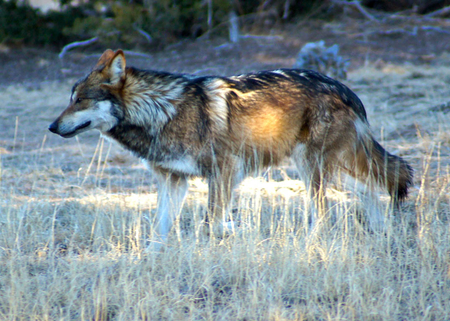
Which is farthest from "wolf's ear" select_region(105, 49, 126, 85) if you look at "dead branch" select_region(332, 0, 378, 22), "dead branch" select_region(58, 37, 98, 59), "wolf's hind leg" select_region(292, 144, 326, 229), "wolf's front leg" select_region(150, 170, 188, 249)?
"dead branch" select_region(332, 0, 378, 22)

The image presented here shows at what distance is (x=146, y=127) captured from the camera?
14.9 feet

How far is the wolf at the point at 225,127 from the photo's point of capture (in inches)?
175

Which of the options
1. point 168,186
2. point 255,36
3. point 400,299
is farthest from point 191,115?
point 255,36

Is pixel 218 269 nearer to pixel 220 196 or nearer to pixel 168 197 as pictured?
pixel 220 196

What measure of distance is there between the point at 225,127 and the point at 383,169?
5.25ft

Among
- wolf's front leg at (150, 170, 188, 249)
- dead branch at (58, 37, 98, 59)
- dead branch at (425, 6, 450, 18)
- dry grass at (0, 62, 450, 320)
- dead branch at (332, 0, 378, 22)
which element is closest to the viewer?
dry grass at (0, 62, 450, 320)

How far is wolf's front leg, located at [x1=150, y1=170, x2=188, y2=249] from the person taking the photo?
462 centimetres

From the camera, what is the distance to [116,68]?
14.5 feet

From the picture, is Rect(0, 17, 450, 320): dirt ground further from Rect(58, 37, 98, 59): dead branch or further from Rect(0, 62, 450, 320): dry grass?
Rect(58, 37, 98, 59): dead branch

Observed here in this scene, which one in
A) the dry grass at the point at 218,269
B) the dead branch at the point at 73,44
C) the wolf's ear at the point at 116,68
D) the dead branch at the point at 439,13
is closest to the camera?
the dry grass at the point at 218,269

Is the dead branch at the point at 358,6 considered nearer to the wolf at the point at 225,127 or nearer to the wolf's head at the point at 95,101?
the wolf at the point at 225,127

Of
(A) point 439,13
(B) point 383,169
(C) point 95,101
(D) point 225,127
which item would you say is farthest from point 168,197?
(A) point 439,13

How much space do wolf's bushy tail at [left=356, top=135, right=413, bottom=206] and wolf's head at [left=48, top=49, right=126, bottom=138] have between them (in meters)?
2.39

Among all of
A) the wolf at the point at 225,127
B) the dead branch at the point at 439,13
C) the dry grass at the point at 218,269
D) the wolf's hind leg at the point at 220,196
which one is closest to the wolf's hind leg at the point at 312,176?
the wolf at the point at 225,127
